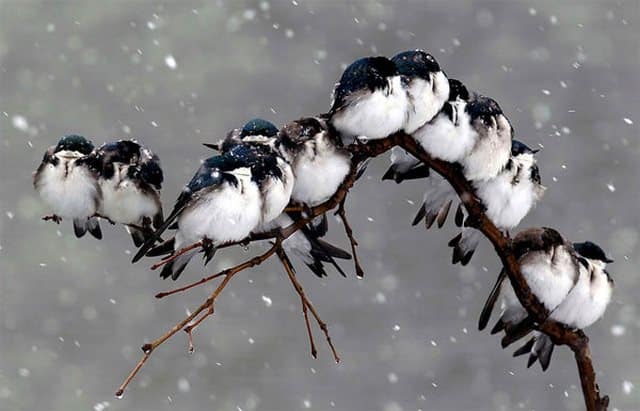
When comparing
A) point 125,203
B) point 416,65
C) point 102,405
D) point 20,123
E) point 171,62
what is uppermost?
point 416,65

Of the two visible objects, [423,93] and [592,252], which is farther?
[592,252]

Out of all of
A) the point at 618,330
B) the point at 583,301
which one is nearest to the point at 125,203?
the point at 583,301

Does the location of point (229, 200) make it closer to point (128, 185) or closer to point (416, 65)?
point (128, 185)

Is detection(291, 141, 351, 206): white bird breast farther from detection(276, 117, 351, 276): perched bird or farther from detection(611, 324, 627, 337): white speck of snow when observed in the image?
detection(611, 324, 627, 337): white speck of snow

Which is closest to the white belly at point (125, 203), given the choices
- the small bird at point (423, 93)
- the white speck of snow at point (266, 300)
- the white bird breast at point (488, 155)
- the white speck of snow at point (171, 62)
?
the small bird at point (423, 93)

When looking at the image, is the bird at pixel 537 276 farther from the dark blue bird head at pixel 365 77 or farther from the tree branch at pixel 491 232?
the dark blue bird head at pixel 365 77

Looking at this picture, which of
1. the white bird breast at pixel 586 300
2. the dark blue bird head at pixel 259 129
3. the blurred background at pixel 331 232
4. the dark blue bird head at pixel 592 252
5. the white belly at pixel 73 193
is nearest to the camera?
the white belly at pixel 73 193

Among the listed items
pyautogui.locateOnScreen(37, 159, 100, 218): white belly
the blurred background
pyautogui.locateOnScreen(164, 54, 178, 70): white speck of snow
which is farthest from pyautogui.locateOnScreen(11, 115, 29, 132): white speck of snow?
pyautogui.locateOnScreen(37, 159, 100, 218): white belly
